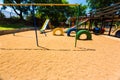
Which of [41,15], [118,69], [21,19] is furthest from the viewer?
[41,15]

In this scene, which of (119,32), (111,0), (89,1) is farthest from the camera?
(89,1)

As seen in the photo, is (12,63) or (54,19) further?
(54,19)

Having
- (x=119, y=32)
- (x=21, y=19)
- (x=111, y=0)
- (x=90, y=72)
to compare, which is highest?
(x=111, y=0)

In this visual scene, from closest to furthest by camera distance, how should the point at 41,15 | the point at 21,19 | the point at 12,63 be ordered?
the point at 12,63 < the point at 21,19 < the point at 41,15

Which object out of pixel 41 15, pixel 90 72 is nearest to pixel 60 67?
pixel 90 72

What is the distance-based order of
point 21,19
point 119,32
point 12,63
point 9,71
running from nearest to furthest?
point 9,71 < point 12,63 < point 119,32 < point 21,19

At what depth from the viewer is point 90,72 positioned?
4.93 meters

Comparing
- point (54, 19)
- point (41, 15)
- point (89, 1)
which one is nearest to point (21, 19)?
point (41, 15)

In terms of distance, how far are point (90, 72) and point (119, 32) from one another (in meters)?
12.0

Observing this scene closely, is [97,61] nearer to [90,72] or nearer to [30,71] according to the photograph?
[90,72]

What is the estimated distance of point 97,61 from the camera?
6164 mm

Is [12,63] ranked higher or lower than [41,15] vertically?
lower

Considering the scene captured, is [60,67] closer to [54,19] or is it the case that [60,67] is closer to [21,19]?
[21,19]

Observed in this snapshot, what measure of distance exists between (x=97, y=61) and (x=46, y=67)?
83.3 inches
